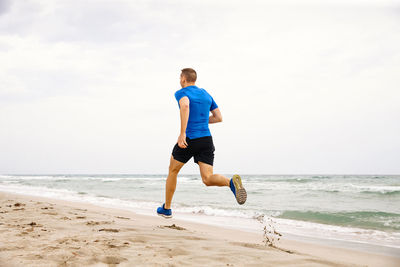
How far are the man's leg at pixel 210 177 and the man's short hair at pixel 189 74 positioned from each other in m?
1.03

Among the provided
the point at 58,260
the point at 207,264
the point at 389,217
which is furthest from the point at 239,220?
the point at 58,260

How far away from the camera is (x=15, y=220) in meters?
4.45

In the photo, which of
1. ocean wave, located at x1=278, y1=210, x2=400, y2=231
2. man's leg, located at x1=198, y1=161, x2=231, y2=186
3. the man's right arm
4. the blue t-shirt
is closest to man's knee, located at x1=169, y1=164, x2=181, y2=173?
man's leg, located at x1=198, y1=161, x2=231, y2=186

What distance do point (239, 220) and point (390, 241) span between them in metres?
2.95

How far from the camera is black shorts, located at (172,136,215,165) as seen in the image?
3936 millimetres

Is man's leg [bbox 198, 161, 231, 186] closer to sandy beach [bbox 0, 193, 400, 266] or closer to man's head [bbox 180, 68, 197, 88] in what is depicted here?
sandy beach [bbox 0, 193, 400, 266]

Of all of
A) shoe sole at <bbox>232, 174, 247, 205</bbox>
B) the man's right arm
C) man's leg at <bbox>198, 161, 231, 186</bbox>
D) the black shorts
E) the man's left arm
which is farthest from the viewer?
the man's right arm

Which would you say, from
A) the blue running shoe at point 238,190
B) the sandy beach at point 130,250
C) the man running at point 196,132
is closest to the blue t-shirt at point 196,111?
the man running at point 196,132

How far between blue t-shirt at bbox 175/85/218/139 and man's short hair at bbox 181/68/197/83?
10 centimetres

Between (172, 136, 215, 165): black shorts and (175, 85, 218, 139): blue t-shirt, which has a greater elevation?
(175, 85, 218, 139): blue t-shirt

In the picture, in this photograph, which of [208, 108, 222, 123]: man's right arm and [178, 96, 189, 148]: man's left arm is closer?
[178, 96, 189, 148]: man's left arm

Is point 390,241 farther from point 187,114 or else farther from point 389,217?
point 187,114

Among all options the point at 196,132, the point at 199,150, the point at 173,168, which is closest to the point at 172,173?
the point at 173,168

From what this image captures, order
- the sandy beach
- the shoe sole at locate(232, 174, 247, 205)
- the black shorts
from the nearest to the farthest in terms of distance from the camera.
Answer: the sandy beach → the shoe sole at locate(232, 174, 247, 205) → the black shorts
